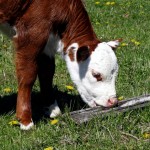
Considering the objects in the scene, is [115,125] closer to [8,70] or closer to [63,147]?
[63,147]

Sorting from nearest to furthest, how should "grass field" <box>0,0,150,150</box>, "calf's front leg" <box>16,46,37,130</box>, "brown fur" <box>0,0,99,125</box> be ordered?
1. "grass field" <box>0,0,150,150</box>
2. "brown fur" <box>0,0,99,125</box>
3. "calf's front leg" <box>16,46,37,130</box>

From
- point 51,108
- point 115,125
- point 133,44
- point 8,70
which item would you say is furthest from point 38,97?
point 133,44

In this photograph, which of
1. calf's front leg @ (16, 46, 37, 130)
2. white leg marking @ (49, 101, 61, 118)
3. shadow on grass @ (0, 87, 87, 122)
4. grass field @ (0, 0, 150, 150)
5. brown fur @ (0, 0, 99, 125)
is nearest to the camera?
grass field @ (0, 0, 150, 150)

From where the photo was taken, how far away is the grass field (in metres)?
4.88

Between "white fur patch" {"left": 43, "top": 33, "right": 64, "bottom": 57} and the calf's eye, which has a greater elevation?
"white fur patch" {"left": 43, "top": 33, "right": 64, "bottom": 57}

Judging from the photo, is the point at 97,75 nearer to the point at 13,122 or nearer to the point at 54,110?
the point at 54,110

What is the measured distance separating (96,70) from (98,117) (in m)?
0.48

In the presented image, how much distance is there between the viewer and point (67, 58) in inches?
213

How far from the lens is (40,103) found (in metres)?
6.12

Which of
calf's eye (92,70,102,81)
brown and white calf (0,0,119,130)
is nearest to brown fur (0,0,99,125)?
brown and white calf (0,0,119,130)

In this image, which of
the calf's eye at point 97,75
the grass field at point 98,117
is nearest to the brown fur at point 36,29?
the calf's eye at point 97,75

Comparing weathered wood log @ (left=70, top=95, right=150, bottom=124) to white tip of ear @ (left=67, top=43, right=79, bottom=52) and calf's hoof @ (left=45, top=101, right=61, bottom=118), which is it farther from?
white tip of ear @ (left=67, top=43, right=79, bottom=52)

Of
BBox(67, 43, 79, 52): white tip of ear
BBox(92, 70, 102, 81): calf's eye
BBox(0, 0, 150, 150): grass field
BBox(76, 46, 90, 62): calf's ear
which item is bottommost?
BBox(0, 0, 150, 150): grass field

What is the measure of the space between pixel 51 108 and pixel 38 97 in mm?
491
